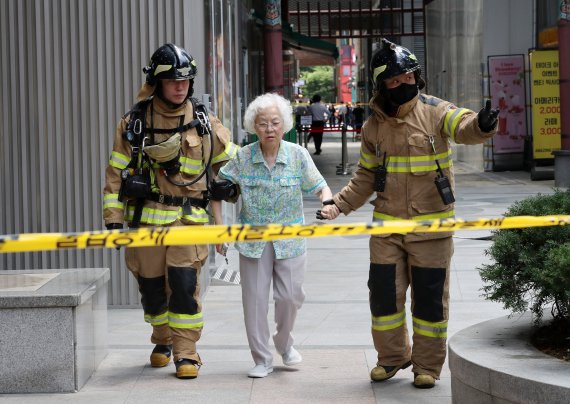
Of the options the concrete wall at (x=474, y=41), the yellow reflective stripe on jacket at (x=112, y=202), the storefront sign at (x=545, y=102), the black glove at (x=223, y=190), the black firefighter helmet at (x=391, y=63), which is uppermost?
the concrete wall at (x=474, y=41)

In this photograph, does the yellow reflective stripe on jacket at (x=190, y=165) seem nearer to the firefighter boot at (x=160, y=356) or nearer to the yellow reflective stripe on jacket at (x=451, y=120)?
the firefighter boot at (x=160, y=356)

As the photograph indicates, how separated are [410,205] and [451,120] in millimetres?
509

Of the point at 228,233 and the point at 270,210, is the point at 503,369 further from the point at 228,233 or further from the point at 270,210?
the point at 270,210

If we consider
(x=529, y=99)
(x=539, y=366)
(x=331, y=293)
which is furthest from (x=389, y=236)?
(x=529, y=99)

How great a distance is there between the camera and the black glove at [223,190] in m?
6.49

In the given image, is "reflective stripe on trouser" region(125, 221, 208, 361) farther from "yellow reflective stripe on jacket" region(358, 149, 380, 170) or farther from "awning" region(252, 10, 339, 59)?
"awning" region(252, 10, 339, 59)

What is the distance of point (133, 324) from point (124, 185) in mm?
2122

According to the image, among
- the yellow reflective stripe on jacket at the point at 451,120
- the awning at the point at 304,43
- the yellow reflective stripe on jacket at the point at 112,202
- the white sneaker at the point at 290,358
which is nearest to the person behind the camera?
the yellow reflective stripe on jacket at the point at 451,120

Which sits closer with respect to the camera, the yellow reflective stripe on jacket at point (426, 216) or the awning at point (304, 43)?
the yellow reflective stripe on jacket at point (426, 216)

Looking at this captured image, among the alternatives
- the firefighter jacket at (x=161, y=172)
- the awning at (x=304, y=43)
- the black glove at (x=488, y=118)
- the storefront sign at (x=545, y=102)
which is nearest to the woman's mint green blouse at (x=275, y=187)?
the firefighter jacket at (x=161, y=172)

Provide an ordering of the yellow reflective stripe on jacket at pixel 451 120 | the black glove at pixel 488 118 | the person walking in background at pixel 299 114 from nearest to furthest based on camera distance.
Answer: the black glove at pixel 488 118, the yellow reflective stripe on jacket at pixel 451 120, the person walking in background at pixel 299 114

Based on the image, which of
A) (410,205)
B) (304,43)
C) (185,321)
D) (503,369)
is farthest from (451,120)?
(304,43)

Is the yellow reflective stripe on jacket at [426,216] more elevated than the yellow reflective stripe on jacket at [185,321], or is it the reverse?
the yellow reflective stripe on jacket at [426,216]

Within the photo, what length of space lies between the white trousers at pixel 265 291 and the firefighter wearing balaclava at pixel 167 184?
30 cm
